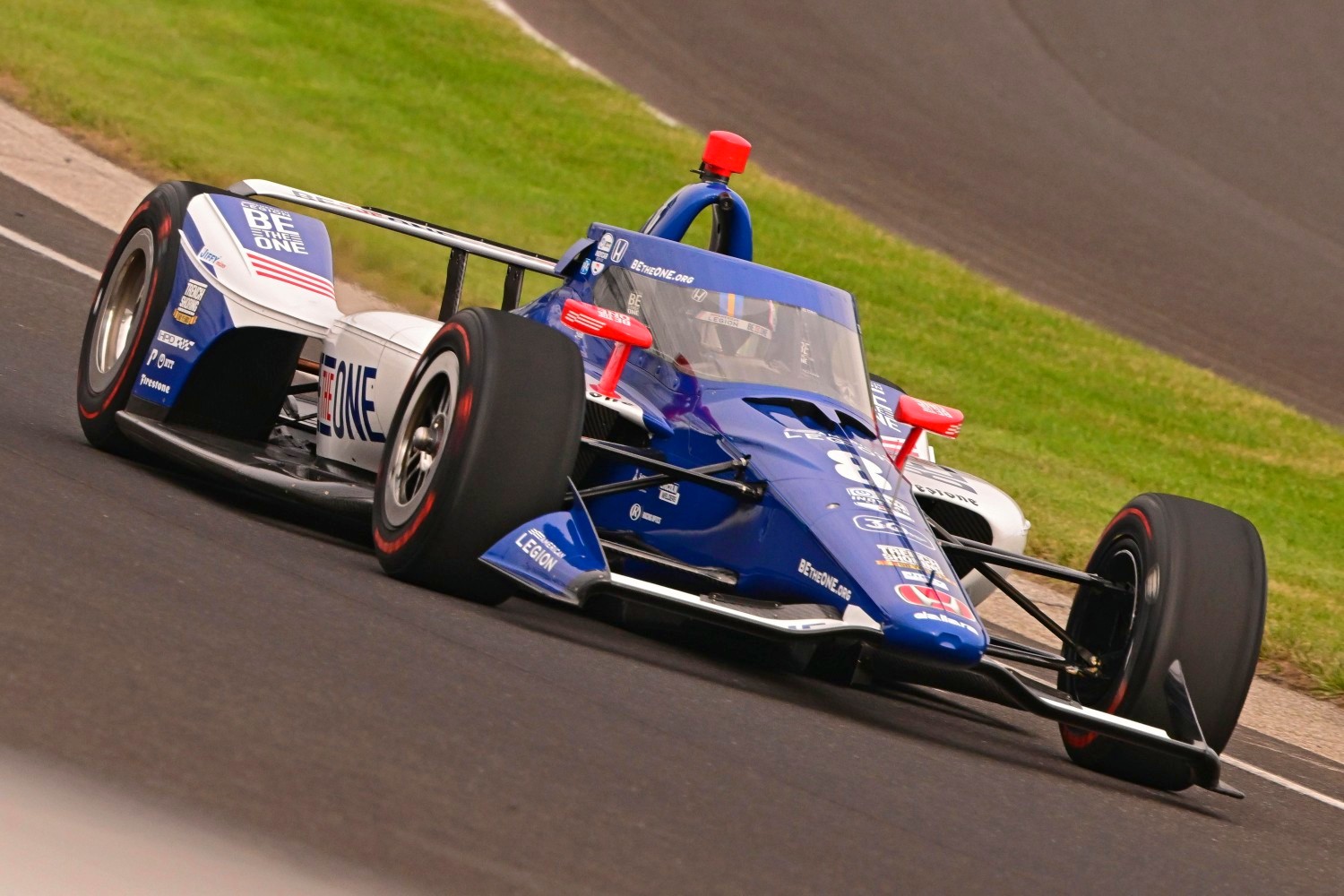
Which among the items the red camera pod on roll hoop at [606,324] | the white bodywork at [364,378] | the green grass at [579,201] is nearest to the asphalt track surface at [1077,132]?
the green grass at [579,201]

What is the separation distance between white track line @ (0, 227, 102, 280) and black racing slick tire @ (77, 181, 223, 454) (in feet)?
10.3

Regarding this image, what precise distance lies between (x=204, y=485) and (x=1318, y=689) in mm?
4947

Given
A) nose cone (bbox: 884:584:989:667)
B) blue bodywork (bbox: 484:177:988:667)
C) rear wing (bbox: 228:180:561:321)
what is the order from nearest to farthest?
nose cone (bbox: 884:584:989:667)
blue bodywork (bbox: 484:177:988:667)
rear wing (bbox: 228:180:561:321)

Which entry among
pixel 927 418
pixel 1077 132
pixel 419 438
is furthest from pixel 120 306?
pixel 1077 132

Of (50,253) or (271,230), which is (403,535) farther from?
(50,253)

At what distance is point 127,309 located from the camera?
27.3ft

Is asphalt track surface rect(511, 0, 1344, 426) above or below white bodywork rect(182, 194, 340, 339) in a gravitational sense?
above

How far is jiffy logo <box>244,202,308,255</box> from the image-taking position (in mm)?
8109

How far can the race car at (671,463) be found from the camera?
20.0 ft

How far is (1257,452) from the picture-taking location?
14789 millimetres

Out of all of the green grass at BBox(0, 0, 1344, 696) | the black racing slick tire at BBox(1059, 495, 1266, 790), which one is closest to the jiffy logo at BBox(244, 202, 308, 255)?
the black racing slick tire at BBox(1059, 495, 1266, 790)

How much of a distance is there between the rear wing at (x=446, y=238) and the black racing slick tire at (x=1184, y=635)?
2868 mm

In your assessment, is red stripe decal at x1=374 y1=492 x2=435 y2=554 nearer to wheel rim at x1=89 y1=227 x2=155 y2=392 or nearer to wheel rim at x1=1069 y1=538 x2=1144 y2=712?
wheel rim at x1=89 y1=227 x2=155 y2=392

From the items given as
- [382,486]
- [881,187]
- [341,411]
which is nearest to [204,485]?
[341,411]
